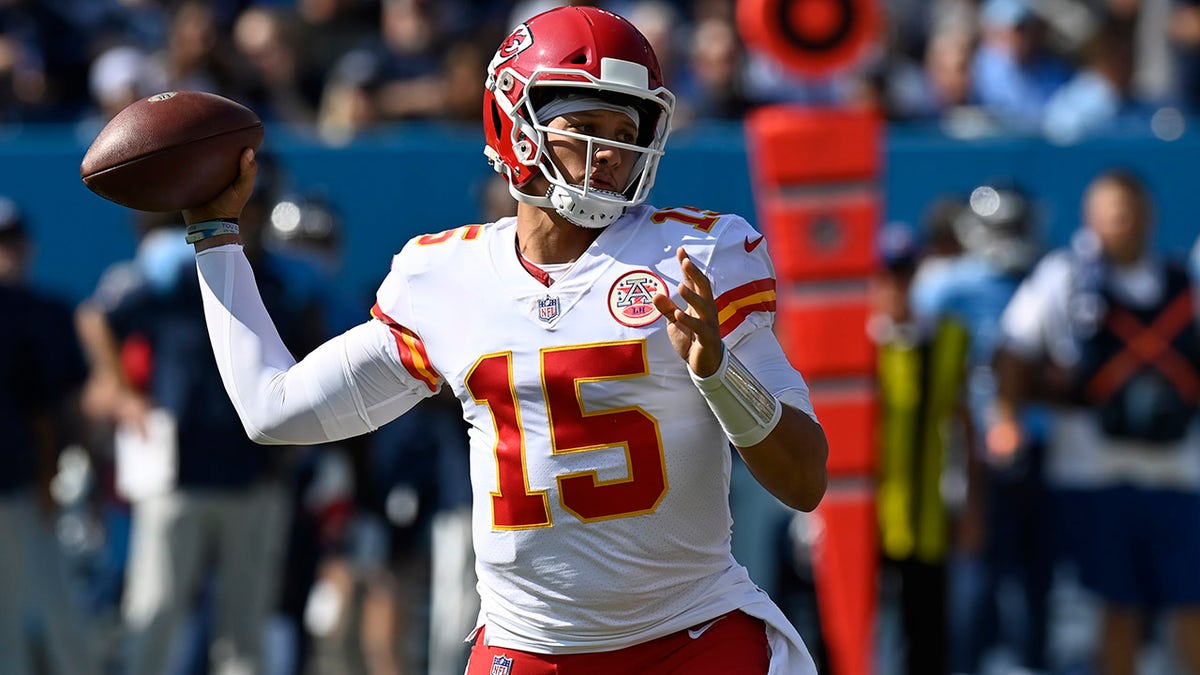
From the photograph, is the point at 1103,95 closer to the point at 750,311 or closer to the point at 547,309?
the point at 750,311

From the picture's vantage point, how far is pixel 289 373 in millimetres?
3447

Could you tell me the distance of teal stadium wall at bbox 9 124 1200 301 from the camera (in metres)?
8.09

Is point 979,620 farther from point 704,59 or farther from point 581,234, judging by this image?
point 581,234

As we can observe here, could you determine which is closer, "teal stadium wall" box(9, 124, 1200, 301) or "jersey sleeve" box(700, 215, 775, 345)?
"jersey sleeve" box(700, 215, 775, 345)

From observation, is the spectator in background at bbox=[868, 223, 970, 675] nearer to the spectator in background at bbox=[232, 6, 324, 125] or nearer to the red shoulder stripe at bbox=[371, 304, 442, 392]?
the spectator in background at bbox=[232, 6, 324, 125]

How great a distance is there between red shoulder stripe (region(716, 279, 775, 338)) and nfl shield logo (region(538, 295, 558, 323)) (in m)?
0.29

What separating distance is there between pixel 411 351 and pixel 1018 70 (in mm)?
6819

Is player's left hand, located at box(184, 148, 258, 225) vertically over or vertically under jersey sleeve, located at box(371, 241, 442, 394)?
over

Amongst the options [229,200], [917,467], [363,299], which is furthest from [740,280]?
[363,299]

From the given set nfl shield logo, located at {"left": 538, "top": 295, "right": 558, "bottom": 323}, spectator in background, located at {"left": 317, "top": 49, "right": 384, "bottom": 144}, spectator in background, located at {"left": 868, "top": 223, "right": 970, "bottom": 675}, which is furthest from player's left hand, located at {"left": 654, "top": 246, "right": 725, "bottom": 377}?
spectator in background, located at {"left": 317, "top": 49, "right": 384, "bottom": 144}

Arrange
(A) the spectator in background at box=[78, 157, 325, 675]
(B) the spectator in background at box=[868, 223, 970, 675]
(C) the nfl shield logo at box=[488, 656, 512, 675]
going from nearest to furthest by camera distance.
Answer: (C) the nfl shield logo at box=[488, 656, 512, 675]
(A) the spectator in background at box=[78, 157, 325, 675]
(B) the spectator in background at box=[868, 223, 970, 675]

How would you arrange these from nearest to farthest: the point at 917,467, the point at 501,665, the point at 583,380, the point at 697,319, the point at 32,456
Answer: the point at 697,319 → the point at 583,380 → the point at 501,665 → the point at 32,456 → the point at 917,467

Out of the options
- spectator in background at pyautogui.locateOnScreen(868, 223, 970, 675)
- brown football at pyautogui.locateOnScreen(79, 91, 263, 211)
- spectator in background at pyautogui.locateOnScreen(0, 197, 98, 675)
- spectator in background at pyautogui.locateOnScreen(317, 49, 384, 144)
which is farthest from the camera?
spectator in background at pyautogui.locateOnScreen(317, 49, 384, 144)

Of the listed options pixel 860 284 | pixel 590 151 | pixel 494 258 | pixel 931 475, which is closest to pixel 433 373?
pixel 494 258
